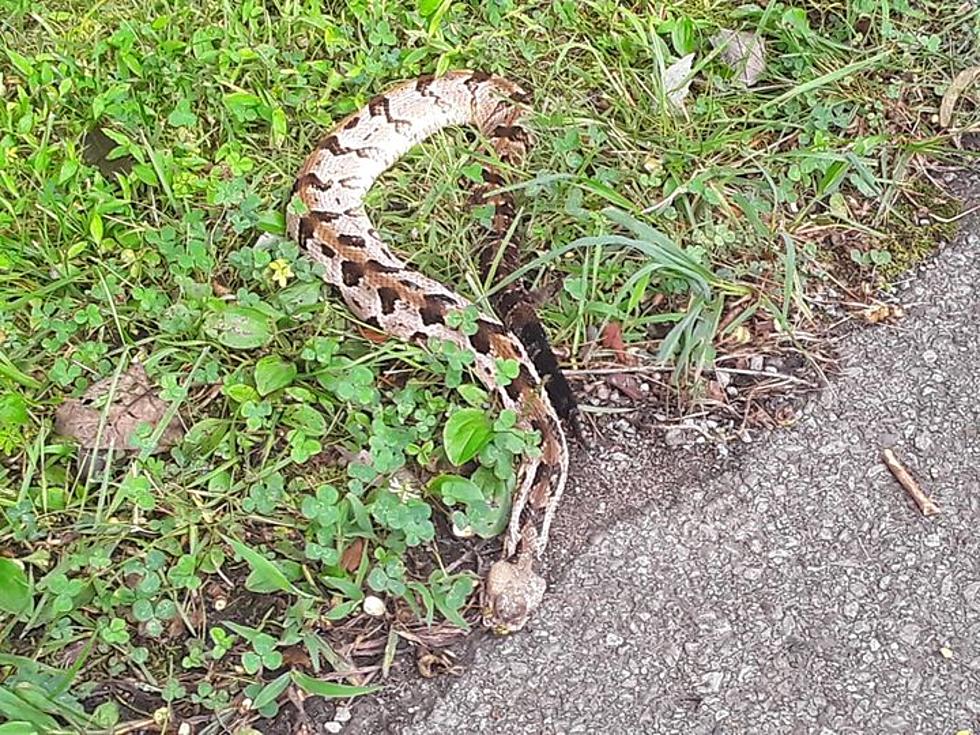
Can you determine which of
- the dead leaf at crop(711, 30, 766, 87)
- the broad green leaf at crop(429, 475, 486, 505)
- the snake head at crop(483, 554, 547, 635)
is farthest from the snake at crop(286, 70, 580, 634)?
the dead leaf at crop(711, 30, 766, 87)

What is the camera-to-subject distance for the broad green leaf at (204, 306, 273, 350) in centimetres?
308

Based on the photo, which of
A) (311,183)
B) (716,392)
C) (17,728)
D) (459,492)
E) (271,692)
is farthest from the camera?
(311,183)

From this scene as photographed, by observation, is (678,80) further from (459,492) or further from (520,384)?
(459,492)

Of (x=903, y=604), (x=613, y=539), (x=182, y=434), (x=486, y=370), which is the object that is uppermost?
(x=182, y=434)

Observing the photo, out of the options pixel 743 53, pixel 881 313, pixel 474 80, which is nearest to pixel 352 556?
pixel 881 313

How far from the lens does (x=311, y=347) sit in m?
3.05

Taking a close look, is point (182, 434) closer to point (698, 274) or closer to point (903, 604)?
point (698, 274)

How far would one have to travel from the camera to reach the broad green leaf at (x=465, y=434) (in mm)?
2816

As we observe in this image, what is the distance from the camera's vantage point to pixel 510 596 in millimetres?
2668

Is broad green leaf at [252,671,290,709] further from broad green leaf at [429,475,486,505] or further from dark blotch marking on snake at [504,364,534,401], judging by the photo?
dark blotch marking on snake at [504,364,534,401]

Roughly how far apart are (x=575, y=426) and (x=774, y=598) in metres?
0.66

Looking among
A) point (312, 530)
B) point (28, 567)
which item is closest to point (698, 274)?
point (312, 530)

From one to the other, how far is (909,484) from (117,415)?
6.68 feet

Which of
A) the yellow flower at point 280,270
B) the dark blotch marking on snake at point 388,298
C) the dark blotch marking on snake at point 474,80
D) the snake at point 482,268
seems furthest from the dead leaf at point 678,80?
the yellow flower at point 280,270
